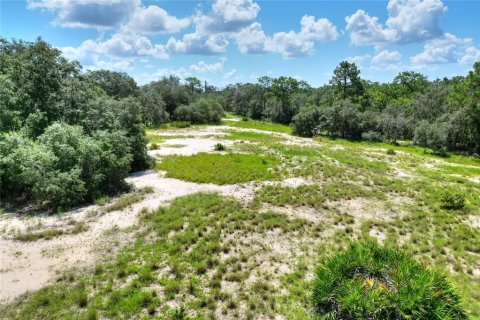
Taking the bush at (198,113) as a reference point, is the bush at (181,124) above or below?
below

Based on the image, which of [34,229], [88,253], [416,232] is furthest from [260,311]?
[34,229]

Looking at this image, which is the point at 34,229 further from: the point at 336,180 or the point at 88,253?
the point at 336,180

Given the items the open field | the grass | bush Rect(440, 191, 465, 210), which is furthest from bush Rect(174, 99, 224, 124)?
bush Rect(440, 191, 465, 210)

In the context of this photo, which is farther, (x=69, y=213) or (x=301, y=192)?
(x=301, y=192)

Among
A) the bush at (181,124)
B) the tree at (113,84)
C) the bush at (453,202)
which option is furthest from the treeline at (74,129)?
the tree at (113,84)

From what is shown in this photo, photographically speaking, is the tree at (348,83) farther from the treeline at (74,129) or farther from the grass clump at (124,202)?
the grass clump at (124,202)

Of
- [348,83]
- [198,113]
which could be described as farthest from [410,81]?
[198,113]

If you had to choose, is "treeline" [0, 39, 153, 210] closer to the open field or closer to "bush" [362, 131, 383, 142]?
the open field

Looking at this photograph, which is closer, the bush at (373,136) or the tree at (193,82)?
the bush at (373,136)
